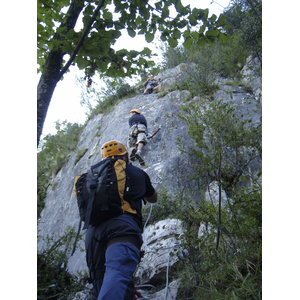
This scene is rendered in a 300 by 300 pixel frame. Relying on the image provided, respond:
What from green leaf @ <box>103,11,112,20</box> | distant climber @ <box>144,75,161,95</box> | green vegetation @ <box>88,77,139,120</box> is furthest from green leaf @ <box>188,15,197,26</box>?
green vegetation @ <box>88,77,139,120</box>

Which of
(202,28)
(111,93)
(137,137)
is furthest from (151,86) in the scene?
(202,28)

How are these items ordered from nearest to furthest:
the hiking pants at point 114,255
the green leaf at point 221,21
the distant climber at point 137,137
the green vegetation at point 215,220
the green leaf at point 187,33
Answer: the hiking pants at point 114,255, the green vegetation at point 215,220, the green leaf at point 221,21, the green leaf at point 187,33, the distant climber at point 137,137

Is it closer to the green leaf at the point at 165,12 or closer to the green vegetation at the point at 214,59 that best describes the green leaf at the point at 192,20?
the green leaf at the point at 165,12

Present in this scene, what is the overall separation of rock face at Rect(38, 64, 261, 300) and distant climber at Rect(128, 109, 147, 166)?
0.26 meters

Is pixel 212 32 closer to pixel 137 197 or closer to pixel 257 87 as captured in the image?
pixel 137 197

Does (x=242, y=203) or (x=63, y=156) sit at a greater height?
(x=63, y=156)

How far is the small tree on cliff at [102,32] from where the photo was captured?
2.23m

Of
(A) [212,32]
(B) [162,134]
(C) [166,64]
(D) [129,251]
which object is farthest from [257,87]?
(D) [129,251]

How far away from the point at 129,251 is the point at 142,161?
4.53 m

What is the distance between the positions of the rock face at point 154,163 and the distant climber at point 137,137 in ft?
0.87

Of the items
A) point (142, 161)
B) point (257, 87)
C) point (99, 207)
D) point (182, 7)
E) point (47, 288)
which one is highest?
point (257, 87)

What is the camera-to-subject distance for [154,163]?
20.7 ft

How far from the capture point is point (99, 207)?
2129 mm

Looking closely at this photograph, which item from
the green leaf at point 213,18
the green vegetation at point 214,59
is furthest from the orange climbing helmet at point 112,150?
the green vegetation at point 214,59
